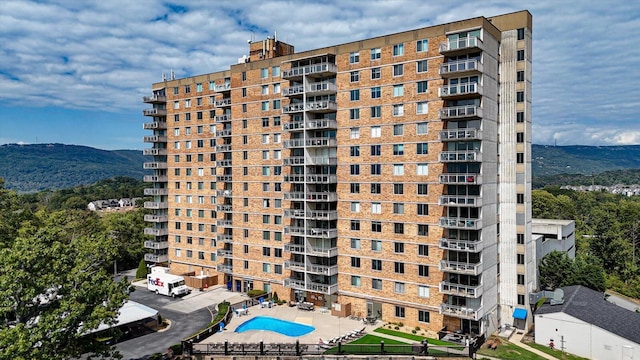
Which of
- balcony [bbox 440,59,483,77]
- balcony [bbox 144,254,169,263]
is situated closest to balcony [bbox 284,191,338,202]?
balcony [bbox 440,59,483,77]

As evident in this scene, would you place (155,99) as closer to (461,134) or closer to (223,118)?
(223,118)

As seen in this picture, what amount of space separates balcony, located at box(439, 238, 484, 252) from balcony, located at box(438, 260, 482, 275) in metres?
1.67

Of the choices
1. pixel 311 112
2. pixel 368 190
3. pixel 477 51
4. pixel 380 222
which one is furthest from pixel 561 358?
pixel 311 112

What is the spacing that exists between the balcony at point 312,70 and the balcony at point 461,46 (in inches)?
580

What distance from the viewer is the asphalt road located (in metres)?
47.8

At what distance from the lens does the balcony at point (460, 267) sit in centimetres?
4759

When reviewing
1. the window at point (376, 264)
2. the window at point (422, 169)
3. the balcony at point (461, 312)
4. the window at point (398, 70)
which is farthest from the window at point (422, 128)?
the balcony at point (461, 312)

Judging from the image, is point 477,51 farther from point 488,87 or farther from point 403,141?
point 403,141

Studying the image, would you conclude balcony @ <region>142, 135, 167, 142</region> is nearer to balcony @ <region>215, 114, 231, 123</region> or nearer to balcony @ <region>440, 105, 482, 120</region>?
balcony @ <region>215, 114, 231, 123</region>

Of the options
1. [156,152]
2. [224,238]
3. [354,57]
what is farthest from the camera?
[156,152]

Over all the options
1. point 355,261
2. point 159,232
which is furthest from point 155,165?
point 355,261

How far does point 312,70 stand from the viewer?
5781 centimetres

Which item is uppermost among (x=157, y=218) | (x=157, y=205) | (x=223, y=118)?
(x=223, y=118)

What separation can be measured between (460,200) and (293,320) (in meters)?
25.9
